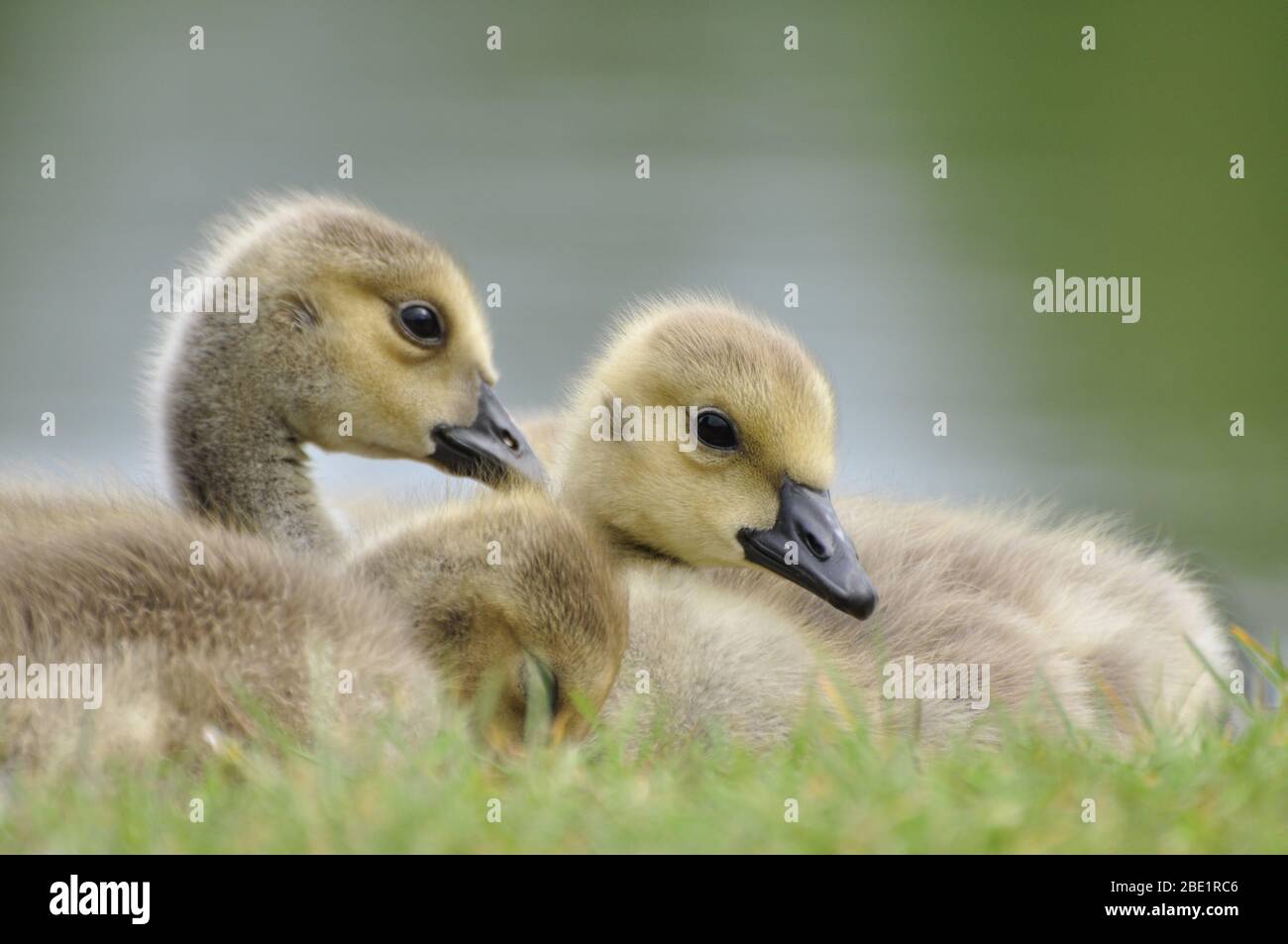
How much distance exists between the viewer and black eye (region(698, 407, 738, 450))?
3871mm

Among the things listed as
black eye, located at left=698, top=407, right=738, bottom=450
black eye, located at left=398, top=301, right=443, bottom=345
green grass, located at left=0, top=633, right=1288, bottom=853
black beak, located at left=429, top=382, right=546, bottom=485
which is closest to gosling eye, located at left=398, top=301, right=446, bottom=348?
black eye, located at left=398, top=301, right=443, bottom=345

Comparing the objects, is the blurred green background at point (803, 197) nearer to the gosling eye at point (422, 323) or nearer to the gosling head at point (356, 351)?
the gosling head at point (356, 351)

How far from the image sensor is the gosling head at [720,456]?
3775 mm

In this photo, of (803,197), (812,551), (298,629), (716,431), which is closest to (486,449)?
(716,431)

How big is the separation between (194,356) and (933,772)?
6.03 feet

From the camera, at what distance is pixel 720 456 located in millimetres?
3875

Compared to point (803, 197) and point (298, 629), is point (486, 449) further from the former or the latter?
point (803, 197)

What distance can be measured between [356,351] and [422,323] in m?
0.16

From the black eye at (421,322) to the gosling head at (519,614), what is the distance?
67 centimetres

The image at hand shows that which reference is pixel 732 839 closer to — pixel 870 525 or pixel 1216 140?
pixel 870 525

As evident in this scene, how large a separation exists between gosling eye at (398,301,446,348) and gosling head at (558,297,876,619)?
39 cm
